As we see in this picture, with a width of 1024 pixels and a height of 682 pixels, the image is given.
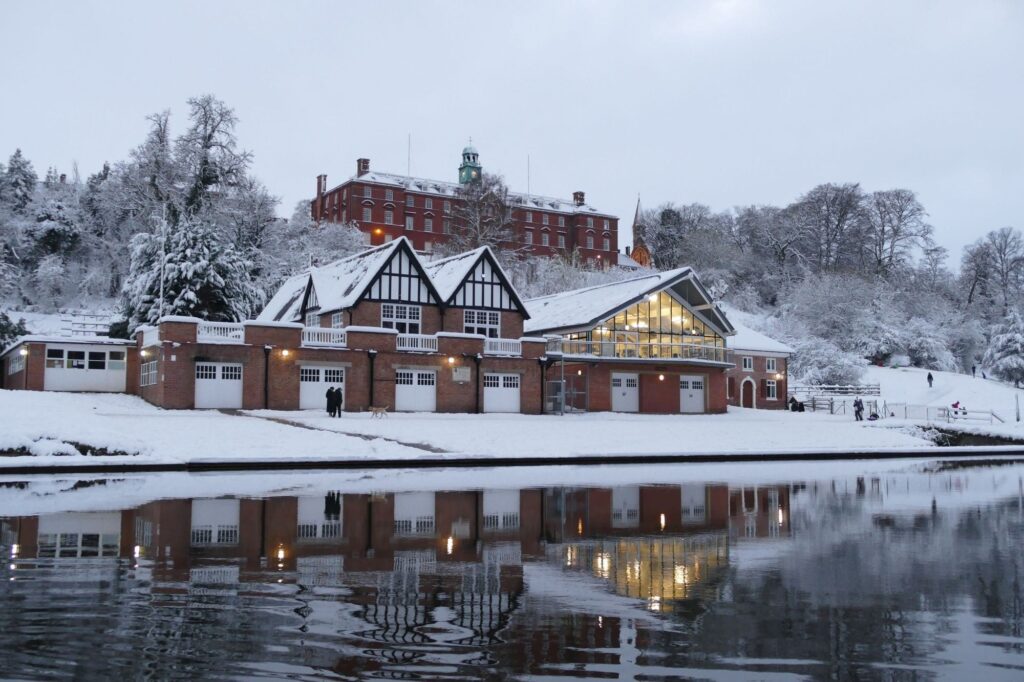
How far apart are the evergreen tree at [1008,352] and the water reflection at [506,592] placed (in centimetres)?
6913

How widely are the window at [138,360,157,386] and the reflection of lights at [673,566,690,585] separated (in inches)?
1307

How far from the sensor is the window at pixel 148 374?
39.3 metres

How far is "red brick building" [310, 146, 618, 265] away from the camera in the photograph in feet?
339

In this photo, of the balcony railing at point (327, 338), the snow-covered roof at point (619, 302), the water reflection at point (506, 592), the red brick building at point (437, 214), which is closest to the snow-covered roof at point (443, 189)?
the red brick building at point (437, 214)

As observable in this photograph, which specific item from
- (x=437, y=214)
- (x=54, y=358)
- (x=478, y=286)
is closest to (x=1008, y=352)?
(x=478, y=286)

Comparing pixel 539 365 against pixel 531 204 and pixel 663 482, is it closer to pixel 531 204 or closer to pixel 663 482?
pixel 663 482

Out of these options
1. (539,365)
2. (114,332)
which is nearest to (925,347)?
(539,365)

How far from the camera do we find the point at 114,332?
184 feet

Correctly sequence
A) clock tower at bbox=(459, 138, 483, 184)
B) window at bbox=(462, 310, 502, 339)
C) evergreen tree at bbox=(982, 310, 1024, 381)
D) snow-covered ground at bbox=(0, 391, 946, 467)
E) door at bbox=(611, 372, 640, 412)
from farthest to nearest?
clock tower at bbox=(459, 138, 483, 184), evergreen tree at bbox=(982, 310, 1024, 381), door at bbox=(611, 372, 640, 412), window at bbox=(462, 310, 502, 339), snow-covered ground at bbox=(0, 391, 946, 467)

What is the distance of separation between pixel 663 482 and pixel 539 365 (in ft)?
82.7

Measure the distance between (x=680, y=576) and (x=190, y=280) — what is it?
160ft

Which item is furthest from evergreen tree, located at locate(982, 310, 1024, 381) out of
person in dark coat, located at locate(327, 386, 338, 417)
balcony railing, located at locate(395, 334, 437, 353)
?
person in dark coat, located at locate(327, 386, 338, 417)

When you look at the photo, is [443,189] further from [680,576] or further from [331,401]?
[680,576]

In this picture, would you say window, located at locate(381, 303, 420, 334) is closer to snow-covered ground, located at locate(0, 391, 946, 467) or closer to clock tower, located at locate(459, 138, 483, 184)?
snow-covered ground, located at locate(0, 391, 946, 467)
